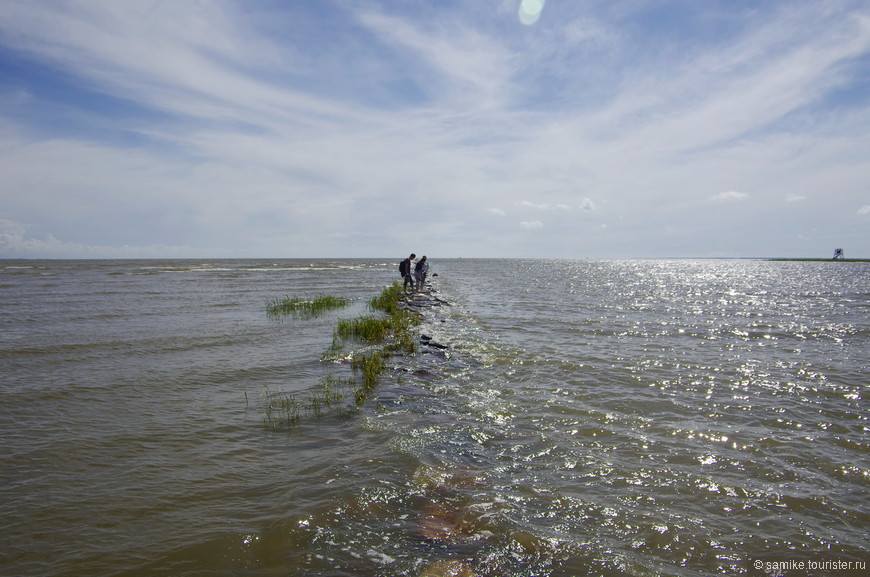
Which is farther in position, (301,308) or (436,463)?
(301,308)

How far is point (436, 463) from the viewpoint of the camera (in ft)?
21.5

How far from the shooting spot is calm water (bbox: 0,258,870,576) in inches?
182

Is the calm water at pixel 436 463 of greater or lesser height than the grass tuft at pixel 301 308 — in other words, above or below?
below

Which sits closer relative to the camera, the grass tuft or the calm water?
the calm water

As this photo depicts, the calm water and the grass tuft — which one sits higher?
the grass tuft

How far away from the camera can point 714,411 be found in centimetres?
899

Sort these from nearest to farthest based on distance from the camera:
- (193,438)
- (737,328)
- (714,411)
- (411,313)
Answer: (193,438) < (714,411) < (737,328) < (411,313)

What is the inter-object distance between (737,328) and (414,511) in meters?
19.6

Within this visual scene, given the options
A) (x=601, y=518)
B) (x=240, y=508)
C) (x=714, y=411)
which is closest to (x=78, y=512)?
(x=240, y=508)

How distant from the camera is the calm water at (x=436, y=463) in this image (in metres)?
4.63

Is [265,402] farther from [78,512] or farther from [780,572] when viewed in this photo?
[780,572]

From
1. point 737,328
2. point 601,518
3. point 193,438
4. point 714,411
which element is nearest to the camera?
point 601,518

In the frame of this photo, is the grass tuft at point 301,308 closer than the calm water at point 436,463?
No

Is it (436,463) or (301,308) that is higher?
(301,308)
